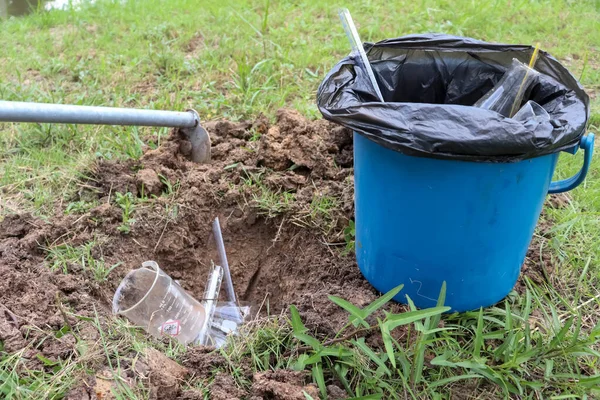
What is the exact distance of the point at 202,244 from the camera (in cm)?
246

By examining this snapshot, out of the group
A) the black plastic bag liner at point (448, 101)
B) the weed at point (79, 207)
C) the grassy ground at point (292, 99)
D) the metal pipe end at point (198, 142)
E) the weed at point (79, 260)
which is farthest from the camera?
the metal pipe end at point (198, 142)

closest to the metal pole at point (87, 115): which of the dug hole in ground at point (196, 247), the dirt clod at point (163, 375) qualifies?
the dug hole in ground at point (196, 247)

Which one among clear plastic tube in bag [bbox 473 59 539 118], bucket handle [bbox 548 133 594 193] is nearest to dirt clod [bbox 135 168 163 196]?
clear plastic tube in bag [bbox 473 59 539 118]

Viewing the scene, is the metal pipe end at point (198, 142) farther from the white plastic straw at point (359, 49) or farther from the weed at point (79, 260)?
the white plastic straw at point (359, 49)

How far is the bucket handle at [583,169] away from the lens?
1624mm

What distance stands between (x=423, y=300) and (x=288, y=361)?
50 cm

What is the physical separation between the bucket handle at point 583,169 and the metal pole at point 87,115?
5.37ft

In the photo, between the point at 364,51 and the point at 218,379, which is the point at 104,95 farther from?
the point at 218,379

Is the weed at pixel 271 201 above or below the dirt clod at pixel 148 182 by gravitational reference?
below

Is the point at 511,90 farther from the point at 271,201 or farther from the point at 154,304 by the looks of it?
the point at 154,304

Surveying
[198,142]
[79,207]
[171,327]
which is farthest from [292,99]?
[171,327]

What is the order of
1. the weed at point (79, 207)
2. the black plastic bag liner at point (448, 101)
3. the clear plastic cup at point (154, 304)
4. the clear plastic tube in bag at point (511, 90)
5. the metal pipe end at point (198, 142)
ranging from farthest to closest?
the metal pipe end at point (198, 142)
the weed at point (79, 207)
the clear plastic cup at point (154, 304)
the clear plastic tube in bag at point (511, 90)
the black plastic bag liner at point (448, 101)

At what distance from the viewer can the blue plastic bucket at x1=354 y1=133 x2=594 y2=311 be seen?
1573 mm

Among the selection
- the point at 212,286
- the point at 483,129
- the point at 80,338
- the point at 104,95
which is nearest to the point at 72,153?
the point at 104,95
